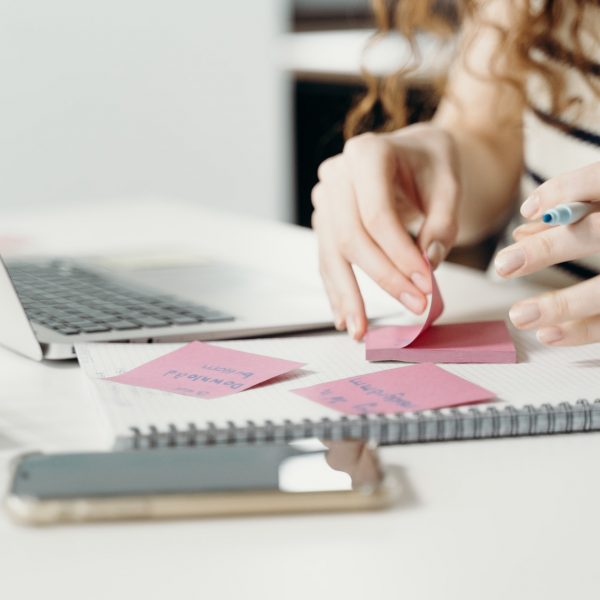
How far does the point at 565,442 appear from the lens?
0.50 metres

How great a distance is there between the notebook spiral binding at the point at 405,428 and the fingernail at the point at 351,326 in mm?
183

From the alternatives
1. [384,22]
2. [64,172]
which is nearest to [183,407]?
[384,22]

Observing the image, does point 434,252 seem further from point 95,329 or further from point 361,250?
point 95,329

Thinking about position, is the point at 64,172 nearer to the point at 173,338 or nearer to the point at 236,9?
the point at 236,9

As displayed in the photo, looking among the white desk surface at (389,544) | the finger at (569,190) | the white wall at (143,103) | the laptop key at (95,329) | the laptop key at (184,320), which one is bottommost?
the white wall at (143,103)

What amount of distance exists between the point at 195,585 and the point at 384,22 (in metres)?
0.89

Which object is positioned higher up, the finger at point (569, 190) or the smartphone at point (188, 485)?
the finger at point (569, 190)

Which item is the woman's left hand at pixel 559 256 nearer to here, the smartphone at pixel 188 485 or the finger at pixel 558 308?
the finger at pixel 558 308

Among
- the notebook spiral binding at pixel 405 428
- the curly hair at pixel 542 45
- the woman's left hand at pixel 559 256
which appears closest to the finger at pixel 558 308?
the woman's left hand at pixel 559 256

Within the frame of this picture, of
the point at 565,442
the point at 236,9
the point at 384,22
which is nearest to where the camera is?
the point at 565,442

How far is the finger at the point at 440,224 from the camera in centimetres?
75

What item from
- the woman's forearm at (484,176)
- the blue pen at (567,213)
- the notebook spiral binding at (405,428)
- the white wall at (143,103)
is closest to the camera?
the notebook spiral binding at (405,428)

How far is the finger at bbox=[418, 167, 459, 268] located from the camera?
2.45ft

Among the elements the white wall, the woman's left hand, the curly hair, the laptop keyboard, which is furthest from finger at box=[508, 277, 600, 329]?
the white wall
